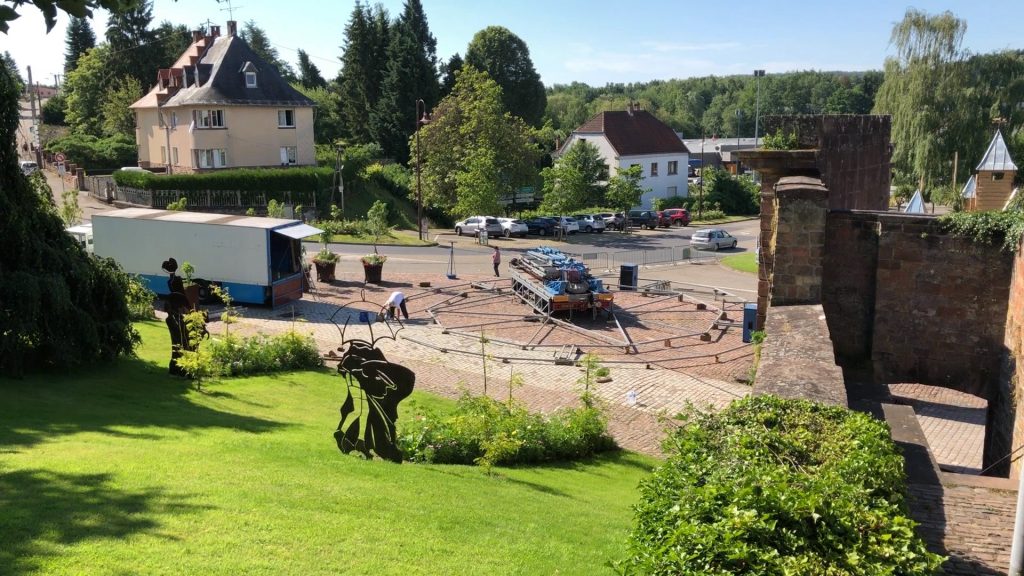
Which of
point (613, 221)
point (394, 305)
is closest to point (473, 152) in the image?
point (613, 221)

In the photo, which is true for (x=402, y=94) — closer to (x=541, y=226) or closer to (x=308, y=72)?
(x=541, y=226)

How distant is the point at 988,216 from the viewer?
10984 millimetres

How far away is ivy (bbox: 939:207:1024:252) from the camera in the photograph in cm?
1058

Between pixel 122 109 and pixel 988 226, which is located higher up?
pixel 122 109

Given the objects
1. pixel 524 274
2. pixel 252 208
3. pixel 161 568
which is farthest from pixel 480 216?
pixel 161 568

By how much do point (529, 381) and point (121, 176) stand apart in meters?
36.2

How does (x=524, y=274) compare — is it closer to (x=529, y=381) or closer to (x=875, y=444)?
(x=529, y=381)

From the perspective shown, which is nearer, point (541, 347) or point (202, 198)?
point (541, 347)

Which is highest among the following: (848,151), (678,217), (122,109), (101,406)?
(122,109)

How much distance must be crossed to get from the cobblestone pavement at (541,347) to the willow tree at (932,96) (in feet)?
84.7

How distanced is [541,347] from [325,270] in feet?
38.0

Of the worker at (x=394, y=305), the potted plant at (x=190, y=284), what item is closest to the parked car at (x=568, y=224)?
the worker at (x=394, y=305)

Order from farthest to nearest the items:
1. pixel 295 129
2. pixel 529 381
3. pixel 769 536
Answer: pixel 295 129 → pixel 529 381 → pixel 769 536

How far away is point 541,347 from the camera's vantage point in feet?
69.9
